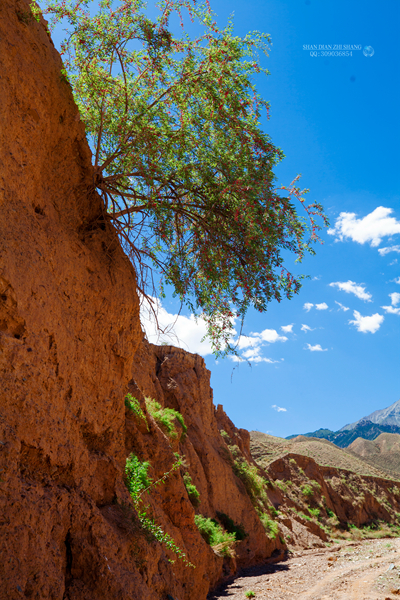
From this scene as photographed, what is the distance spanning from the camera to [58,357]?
5.79 m

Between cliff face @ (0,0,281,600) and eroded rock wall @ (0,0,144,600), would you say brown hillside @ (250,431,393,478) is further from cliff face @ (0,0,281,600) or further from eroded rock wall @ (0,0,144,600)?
eroded rock wall @ (0,0,144,600)

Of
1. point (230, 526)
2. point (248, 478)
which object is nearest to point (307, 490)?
point (248, 478)

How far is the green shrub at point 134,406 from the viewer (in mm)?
10528

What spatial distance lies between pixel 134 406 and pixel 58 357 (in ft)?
17.5

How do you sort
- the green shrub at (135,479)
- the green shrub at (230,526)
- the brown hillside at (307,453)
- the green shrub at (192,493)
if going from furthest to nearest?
the brown hillside at (307,453) < the green shrub at (230,526) < the green shrub at (192,493) < the green shrub at (135,479)

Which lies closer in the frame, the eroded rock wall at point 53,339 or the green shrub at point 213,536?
the eroded rock wall at point 53,339

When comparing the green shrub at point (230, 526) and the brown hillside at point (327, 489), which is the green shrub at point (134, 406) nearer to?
the green shrub at point (230, 526)

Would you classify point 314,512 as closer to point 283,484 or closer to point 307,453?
point 283,484

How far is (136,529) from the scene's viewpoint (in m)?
6.26

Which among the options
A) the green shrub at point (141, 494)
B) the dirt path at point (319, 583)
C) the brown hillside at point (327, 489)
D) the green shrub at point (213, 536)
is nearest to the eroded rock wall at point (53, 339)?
the green shrub at point (141, 494)

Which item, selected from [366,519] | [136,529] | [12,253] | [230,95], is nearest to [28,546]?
[136,529]

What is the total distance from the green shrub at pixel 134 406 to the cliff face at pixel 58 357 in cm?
205

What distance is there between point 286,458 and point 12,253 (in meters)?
42.2

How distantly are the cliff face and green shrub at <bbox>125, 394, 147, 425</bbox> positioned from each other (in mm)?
2052
